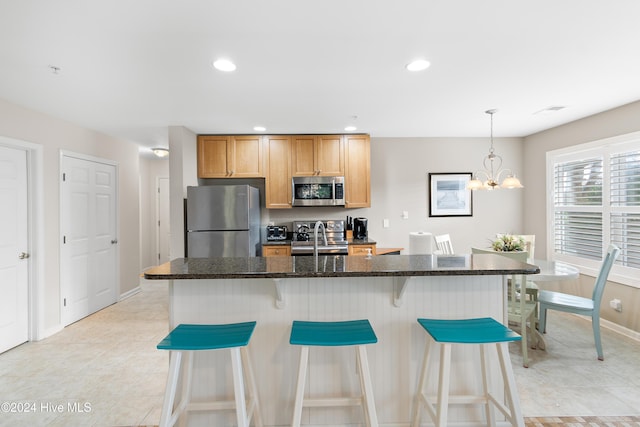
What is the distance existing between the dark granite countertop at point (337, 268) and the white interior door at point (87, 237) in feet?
8.67

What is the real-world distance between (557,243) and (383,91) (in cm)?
330

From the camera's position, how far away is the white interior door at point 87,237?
145 inches

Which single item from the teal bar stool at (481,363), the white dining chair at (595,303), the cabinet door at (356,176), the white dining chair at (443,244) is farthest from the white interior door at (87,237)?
the white dining chair at (595,303)

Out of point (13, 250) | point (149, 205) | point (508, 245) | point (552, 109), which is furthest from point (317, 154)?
point (149, 205)

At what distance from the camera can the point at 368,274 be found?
5.28ft

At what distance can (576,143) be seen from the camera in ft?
12.6

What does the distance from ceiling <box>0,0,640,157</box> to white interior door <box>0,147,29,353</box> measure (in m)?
0.64

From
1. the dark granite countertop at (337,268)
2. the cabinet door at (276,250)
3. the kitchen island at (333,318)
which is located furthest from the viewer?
the cabinet door at (276,250)

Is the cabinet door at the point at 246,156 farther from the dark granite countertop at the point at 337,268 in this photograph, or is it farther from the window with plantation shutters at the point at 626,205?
the window with plantation shutters at the point at 626,205

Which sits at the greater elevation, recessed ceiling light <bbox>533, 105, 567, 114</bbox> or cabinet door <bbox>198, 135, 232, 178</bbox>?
recessed ceiling light <bbox>533, 105, 567, 114</bbox>

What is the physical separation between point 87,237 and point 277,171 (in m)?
2.53

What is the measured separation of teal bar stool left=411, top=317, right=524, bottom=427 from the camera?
5.05 feet

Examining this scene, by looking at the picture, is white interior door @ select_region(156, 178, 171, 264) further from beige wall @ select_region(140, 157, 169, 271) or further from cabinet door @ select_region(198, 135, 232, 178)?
cabinet door @ select_region(198, 135, 232, 178)

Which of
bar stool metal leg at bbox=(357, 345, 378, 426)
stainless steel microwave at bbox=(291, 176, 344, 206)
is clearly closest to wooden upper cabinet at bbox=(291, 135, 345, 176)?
stainless steel microwave at bbox=(291, 176, 344, 206)
